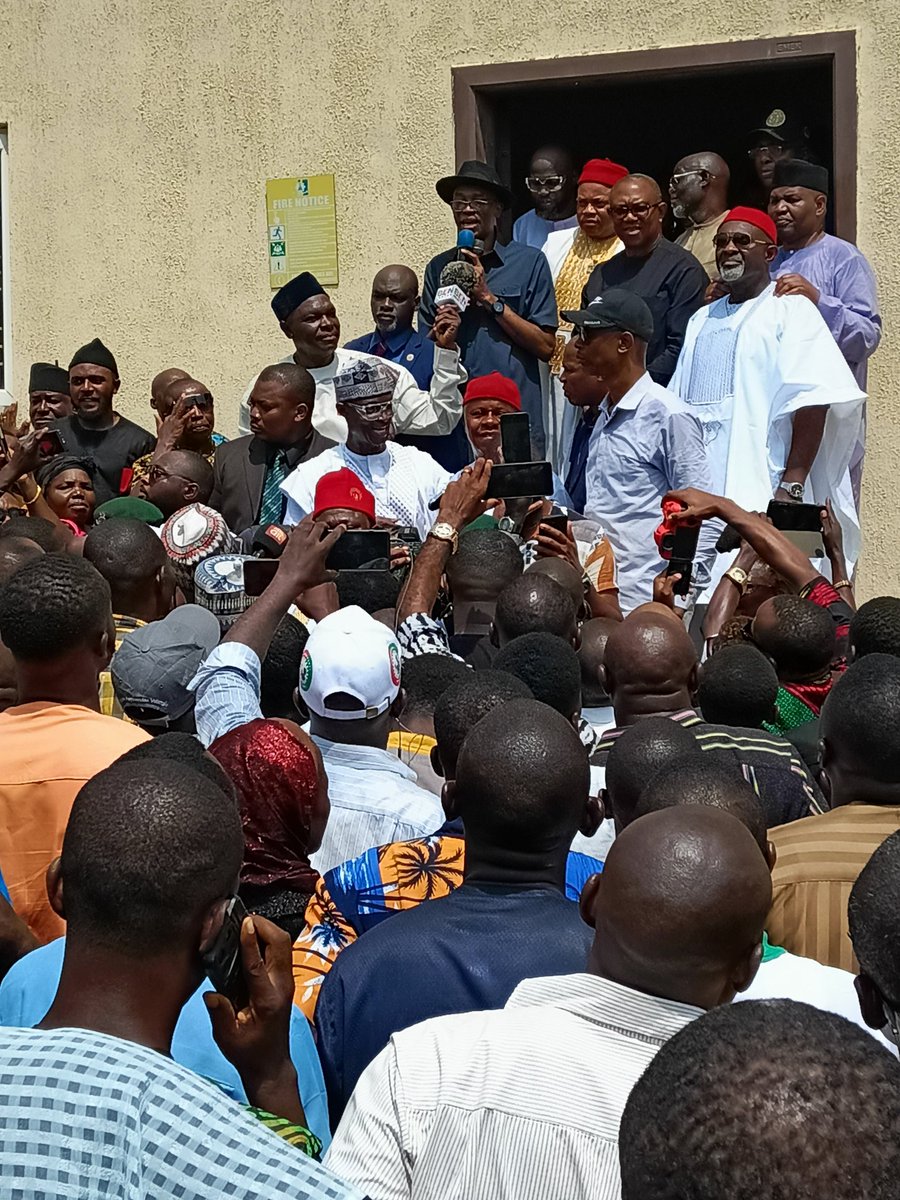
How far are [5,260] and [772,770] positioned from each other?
26.2ft

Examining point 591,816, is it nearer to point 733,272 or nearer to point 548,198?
point 733,272

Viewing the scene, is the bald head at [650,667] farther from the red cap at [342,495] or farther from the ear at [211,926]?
the ear at [211,926]

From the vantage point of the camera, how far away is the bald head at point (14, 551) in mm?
5137

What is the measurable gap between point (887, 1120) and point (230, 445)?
268 inches

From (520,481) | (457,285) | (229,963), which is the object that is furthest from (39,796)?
(457,285)

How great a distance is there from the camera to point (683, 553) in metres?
5.98

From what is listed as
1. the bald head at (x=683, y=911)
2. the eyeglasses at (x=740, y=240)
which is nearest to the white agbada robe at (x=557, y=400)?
the eyeglasses at (x=740, y=240)

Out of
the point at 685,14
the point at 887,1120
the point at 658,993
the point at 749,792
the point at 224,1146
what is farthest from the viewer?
the point at 685,14

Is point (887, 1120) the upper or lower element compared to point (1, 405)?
lower

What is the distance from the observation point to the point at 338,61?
31.2 ft

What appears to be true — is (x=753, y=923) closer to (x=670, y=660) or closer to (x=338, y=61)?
(x=670, y=660)

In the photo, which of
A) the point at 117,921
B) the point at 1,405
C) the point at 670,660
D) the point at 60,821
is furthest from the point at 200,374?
the point at 117,921

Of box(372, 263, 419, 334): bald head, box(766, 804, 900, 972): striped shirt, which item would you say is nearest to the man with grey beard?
box(372, 263, 419, 334): bald head

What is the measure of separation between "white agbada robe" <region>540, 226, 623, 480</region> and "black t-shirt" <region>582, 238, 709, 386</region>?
438 millimetres
